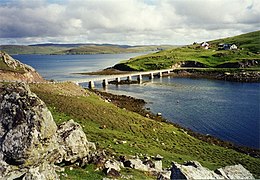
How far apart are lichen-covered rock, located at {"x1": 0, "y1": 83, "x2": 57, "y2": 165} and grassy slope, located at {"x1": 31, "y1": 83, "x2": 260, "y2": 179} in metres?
13.4

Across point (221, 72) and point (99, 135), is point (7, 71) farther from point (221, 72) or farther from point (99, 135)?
point (221, 72)

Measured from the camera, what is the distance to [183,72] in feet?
601

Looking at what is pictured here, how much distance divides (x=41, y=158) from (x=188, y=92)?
94.8m

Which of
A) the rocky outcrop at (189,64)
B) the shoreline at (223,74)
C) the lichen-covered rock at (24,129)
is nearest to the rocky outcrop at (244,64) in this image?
the shoreline at (223,74)

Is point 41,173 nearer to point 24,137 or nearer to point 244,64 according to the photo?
point 24,137

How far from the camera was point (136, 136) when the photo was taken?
1891 inches

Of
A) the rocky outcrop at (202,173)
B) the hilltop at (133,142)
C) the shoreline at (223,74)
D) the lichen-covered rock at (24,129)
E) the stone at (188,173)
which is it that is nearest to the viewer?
the stone at (188,173)

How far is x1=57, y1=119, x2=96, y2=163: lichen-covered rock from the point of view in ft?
86.3

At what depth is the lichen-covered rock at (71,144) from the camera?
86.3 ft

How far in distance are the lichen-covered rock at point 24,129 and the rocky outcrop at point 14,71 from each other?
53203mm

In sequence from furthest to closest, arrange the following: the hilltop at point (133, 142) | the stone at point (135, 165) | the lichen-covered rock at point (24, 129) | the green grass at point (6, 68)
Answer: the green grass at point (6, 68) < the hilltop at point (133, 142) < the stone at point (135, 165) < the lichen-covered rock at point (24, 129)


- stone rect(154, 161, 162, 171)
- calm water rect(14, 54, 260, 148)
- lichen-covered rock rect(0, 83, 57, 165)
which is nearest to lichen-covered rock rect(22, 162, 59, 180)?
lichen-covered rock rect(0, 83, 57, 165)

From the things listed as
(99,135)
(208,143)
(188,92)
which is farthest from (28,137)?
(188,92)

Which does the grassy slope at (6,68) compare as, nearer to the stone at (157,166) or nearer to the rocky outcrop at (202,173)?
the stone at (157,166)
